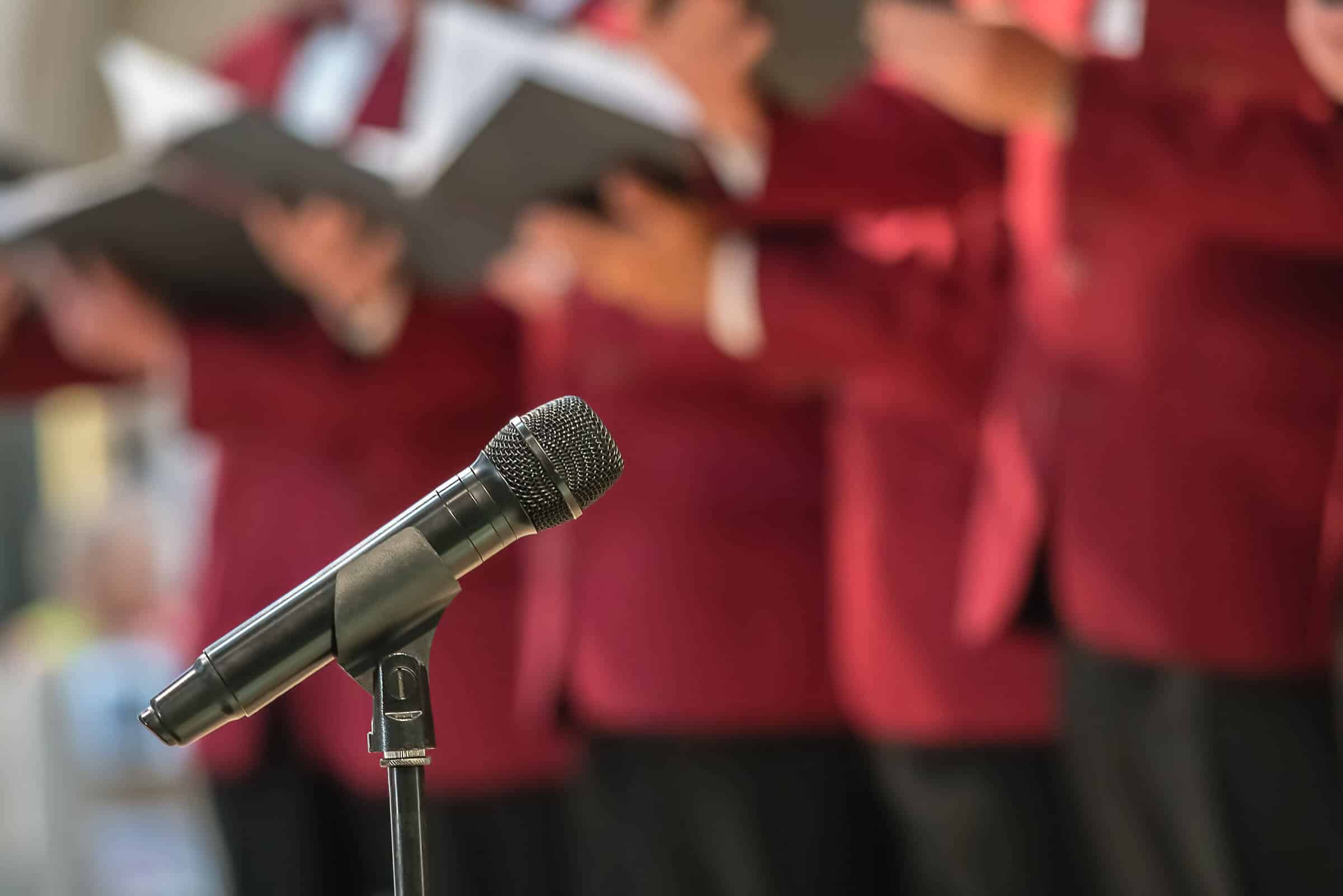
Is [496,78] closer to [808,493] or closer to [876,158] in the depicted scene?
[876,158]

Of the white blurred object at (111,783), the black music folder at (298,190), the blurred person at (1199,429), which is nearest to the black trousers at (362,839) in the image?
the black music folder at (298,190)

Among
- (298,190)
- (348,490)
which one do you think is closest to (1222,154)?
(298,190)

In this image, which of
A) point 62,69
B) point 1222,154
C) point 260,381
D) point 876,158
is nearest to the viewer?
point 1222,154

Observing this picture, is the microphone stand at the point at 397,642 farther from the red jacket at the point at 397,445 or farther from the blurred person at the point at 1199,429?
the red jacket at the point at 397,445

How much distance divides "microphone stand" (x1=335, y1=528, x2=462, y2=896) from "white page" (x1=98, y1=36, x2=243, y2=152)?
100 centimetres

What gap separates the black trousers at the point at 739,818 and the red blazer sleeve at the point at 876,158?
1.96 feet

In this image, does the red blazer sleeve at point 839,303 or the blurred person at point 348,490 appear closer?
the red blazer sleeve at point 839,303

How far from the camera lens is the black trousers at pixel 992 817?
59.1 inches

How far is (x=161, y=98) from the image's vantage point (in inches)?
69.8

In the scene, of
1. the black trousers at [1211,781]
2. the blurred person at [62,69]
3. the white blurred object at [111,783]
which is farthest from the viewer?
the white blurred object at [111,783]

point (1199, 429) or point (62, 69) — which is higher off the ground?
point (62, 69)

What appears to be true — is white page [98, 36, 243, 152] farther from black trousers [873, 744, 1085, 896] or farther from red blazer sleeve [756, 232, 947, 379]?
black trousers [873, 744, 1085, 896]

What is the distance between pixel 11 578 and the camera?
195 inches

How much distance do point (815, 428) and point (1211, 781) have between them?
0.75 m
